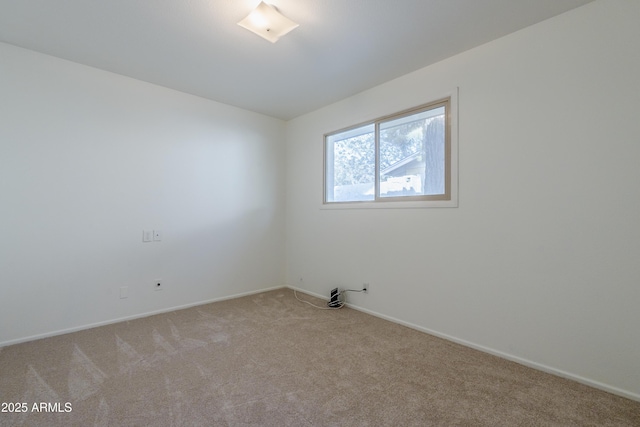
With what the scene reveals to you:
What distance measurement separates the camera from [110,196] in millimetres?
2877

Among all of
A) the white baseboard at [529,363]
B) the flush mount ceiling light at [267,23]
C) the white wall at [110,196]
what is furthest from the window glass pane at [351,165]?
the flush mount ceiling light at [267,23]

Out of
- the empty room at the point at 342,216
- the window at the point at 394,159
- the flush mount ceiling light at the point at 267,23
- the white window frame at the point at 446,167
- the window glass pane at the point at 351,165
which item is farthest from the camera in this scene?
the window glass pane at the point at 351,165

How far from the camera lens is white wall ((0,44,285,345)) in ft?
8.03

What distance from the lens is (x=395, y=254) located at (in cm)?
298

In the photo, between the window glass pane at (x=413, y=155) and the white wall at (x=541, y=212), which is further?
the window glass pane at (x=413, y=155)

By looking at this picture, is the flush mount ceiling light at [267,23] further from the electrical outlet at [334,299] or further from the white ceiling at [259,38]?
the electrical outlet at [334,299]

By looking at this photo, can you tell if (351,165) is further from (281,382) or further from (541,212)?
(281,382)

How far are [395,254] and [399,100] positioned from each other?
5.48ft

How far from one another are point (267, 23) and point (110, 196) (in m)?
2.35

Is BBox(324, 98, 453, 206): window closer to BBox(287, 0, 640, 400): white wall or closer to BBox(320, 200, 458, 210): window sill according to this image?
BBox(320, 200, 458, 210): window sill

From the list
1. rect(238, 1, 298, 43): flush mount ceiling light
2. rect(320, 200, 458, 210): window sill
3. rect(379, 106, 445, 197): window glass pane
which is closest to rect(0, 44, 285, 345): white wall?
rect(320, 200, 458, 210): window sill

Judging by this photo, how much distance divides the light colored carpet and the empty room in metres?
0.02

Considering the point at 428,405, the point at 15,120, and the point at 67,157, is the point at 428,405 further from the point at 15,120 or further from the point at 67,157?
the point at 15,120

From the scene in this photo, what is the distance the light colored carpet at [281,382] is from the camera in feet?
5.09
